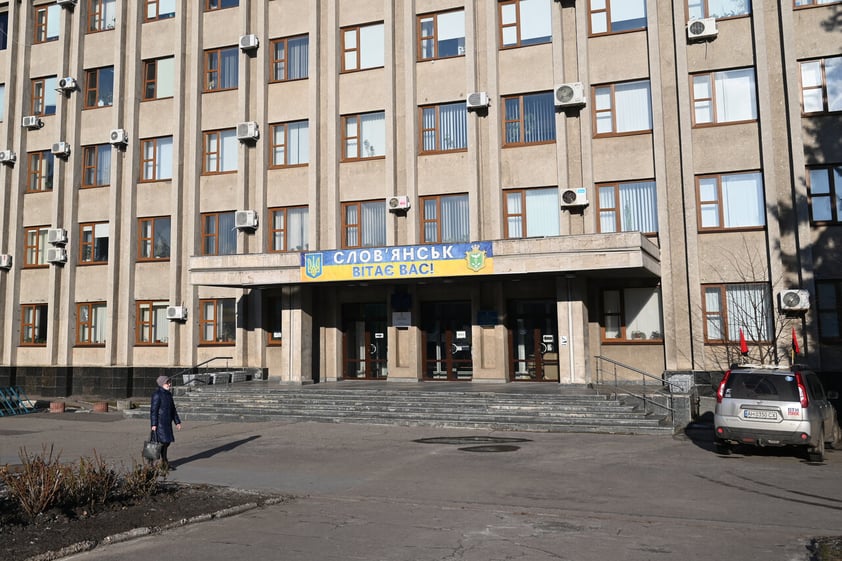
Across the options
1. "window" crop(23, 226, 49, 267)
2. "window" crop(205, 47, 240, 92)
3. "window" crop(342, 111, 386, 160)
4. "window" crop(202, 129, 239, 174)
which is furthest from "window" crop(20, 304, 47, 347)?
"window" crop(342, 111, 386, 160)

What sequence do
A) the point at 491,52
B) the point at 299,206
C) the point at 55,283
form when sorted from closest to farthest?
the point at 491,52
the point at 299,206
the point at 55,283

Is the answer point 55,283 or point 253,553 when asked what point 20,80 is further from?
point 253,553

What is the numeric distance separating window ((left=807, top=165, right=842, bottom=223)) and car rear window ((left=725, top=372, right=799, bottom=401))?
8957mm

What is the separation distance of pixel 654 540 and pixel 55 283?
84.1ft

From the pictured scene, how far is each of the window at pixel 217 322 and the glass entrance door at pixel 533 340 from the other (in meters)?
9.60

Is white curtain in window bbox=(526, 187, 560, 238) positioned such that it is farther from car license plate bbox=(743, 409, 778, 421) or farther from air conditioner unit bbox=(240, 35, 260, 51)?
air conditioner unit bbox=(240, 35, 260, 51)

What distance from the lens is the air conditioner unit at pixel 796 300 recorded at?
18859 millimetres

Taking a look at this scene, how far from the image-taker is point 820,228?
19578 millimetres

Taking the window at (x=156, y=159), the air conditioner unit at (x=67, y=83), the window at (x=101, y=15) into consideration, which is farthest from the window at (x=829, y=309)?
the air conditioner unit at (x=67, y=83)

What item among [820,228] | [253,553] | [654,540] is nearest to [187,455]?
[253,553]

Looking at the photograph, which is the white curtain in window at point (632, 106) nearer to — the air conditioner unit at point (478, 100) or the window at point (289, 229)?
the air conditioner unit at point (478, 100)

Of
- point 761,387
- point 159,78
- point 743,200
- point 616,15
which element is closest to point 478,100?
point 616,15

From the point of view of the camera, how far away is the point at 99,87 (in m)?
28.2

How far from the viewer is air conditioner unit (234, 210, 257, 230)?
963 inches
